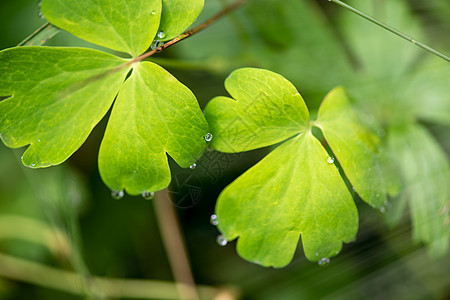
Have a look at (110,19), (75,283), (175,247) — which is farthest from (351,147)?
(75,283)

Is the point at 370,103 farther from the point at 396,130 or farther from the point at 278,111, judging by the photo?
the point at 278,111

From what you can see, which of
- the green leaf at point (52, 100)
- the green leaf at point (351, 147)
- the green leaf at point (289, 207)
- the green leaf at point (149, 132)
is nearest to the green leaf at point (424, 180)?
the green leaf at point (351, 147)

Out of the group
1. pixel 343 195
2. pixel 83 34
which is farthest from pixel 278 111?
pixel 83 34

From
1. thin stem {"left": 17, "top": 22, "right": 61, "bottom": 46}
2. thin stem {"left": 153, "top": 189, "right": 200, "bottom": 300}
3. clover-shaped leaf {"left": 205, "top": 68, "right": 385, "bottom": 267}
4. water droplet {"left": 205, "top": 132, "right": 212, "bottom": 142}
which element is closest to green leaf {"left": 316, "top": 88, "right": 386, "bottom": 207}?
clover-shaped leaf {"left": 205, "top": 68, "right": 385, "bottom": 267}

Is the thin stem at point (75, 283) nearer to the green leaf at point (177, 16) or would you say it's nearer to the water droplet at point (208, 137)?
the water droplet at point (208, 137)

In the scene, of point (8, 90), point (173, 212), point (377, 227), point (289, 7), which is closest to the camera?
point (8, 90)

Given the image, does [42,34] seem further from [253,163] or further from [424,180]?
[424,180]

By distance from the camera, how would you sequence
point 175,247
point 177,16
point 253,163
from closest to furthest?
point 177,16 → point 253,163 → point 175,247
